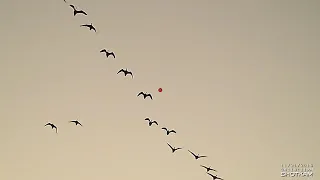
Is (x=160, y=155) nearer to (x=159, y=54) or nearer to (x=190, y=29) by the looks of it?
(x=159, y=54)

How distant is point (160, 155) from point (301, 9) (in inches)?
Answer: 41.7

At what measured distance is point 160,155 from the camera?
2.00m

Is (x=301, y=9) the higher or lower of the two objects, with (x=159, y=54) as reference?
higher

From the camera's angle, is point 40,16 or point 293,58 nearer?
point 40,16

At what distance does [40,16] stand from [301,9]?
4.39 ft

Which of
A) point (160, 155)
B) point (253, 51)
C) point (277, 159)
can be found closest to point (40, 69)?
point (160, 155)

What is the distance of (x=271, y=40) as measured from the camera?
6.92ft

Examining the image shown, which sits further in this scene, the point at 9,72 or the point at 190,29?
the point at 190,29

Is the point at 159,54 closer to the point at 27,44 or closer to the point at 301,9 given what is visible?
the point at 27,44

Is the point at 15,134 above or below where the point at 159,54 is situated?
below

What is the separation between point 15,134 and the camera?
1.92 metres

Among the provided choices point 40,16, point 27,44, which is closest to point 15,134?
point 27,44

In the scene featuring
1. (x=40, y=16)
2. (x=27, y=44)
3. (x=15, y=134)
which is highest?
(x=40, y=16)

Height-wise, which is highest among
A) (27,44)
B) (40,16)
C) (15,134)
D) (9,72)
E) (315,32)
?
(315,32)
